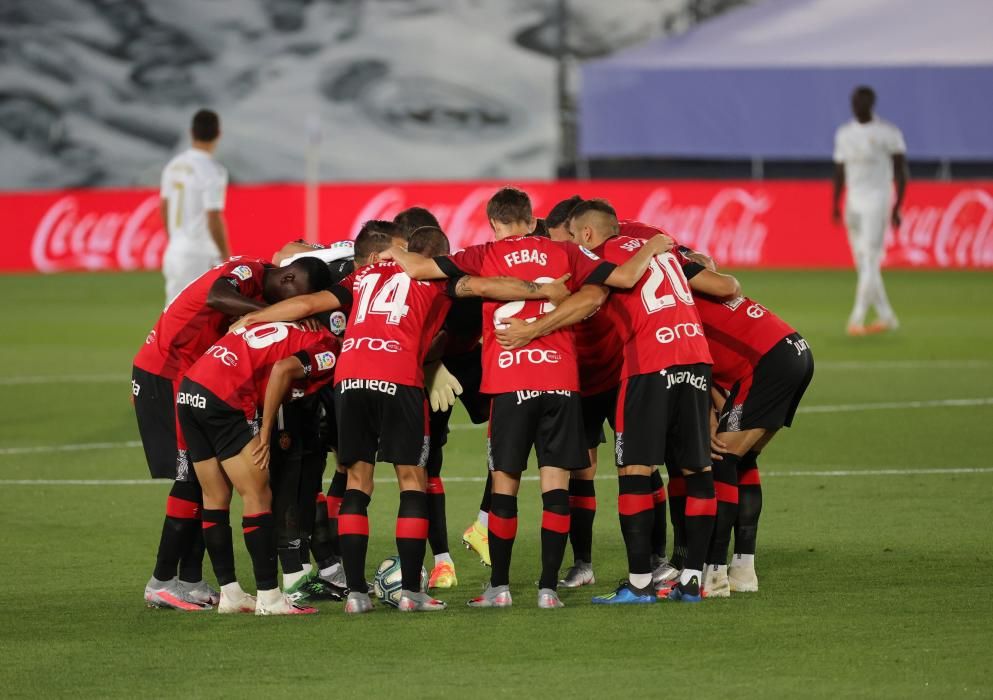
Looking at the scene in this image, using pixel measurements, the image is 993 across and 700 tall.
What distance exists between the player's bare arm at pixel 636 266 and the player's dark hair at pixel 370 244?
4.10 ft

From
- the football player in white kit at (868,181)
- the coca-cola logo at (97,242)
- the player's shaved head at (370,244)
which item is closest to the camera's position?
the player's shaved head at (370,244)

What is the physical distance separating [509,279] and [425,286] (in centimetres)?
45

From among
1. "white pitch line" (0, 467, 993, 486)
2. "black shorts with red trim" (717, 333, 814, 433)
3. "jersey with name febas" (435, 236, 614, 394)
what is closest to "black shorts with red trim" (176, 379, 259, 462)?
"jersey with name febas" (435, 236, 614, 394)

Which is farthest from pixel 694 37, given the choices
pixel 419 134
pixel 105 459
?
pixel 105 459

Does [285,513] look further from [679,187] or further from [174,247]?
[679,187]

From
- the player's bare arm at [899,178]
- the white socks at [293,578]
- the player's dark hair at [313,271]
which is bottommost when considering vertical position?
the white socks at [293,578]

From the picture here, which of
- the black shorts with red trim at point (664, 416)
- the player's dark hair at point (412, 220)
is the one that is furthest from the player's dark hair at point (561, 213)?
the black shorts with red trim at point (664, 416)

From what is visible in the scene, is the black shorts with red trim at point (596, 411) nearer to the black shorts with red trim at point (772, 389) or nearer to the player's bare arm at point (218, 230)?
the black shorts with red trim at point (772, 389)

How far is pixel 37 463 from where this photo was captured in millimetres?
11711

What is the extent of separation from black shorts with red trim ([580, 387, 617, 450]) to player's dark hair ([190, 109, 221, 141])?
6.40 meters

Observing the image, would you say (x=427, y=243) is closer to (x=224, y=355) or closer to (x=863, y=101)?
(x=224, y=355)

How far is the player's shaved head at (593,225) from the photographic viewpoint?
7820mm

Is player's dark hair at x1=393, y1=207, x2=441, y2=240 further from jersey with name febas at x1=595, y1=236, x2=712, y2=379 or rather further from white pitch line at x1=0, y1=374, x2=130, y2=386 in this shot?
white pitch line at x1=0, y1=374, x2=130, y2=386

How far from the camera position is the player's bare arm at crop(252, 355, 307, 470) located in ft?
23.8
